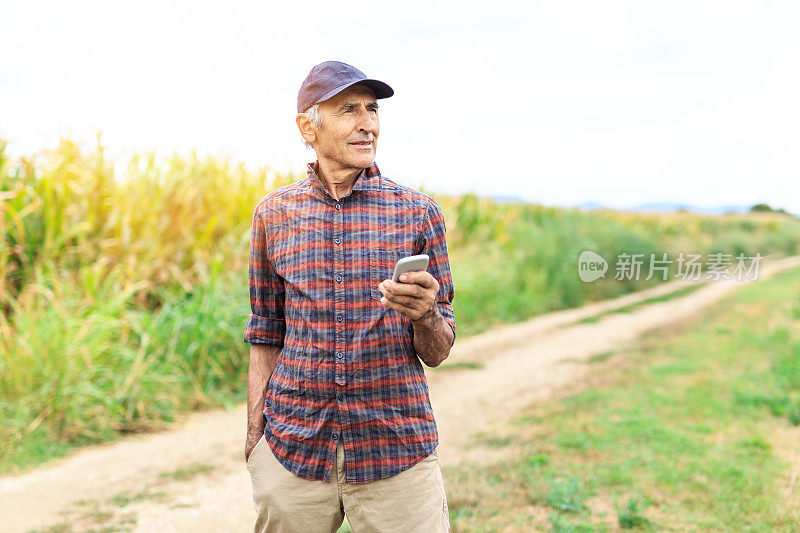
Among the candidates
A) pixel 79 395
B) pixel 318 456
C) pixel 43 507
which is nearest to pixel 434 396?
pixel 79 395


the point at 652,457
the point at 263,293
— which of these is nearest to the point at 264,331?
the point at 263,293

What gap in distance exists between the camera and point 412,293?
1695mm

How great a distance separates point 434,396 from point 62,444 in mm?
3576

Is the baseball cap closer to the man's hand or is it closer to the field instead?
the man's hand

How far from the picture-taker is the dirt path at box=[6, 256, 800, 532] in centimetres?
443

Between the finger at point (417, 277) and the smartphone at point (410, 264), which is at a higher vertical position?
the smartphone at point (410, 264)

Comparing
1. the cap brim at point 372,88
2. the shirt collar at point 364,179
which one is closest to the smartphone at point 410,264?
the shirt collar at point 364,179

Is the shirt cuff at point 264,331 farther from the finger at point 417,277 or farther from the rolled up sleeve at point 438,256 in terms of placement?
the finger at point 417,277

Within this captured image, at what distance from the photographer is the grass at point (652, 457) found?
4.25 meters

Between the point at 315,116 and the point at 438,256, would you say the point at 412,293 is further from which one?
the point at 315,116

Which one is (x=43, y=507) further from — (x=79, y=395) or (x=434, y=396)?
(x=434, y=396)

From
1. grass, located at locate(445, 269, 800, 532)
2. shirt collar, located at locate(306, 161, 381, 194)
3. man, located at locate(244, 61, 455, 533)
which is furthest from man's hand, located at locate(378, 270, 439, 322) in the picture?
grass, located at locate(445, 269, 800, 532)

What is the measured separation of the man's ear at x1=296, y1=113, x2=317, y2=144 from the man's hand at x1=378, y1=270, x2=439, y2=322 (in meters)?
0.63

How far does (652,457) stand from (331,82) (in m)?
4.33
